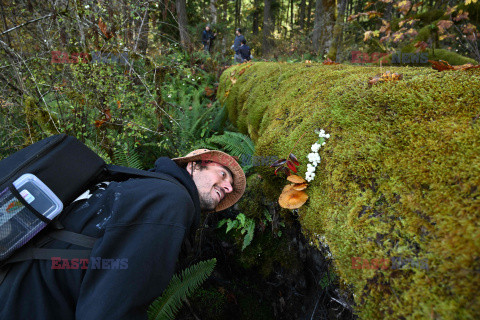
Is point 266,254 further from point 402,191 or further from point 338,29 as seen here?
point 338,29

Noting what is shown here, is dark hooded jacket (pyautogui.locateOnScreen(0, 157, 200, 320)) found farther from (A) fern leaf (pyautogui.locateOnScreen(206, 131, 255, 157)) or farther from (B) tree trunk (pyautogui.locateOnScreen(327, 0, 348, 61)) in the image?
(B) tree trunk (pyautogui.locateOnScreen(327, 0, 348, 61))

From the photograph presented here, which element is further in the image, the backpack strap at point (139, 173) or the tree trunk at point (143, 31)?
the tree trunk at point (143, 31)

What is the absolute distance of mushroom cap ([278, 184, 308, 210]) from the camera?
1741 millimetres

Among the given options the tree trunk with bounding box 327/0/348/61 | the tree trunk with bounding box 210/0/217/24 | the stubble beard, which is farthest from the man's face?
the tree trunk with bounding box 210/0/217/24

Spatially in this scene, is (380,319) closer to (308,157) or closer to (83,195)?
(308,157)

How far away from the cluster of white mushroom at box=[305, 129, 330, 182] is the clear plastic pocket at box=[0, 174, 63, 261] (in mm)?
1703

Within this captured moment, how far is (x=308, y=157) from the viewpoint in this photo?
1756 millimetres

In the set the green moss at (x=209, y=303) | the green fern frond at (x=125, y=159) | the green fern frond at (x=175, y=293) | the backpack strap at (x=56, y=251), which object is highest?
the backpack strap at (x=56, y=251)

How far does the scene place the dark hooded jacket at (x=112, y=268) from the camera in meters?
1.42

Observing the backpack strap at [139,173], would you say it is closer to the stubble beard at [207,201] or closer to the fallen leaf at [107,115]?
the stubble beard at [207,201]

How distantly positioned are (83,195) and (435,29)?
10.2 m

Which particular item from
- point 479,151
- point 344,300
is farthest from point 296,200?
point 479,151

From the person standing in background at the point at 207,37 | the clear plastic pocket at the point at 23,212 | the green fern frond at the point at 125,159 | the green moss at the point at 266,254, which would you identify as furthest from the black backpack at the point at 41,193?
the person standing in background at the point at 207,37

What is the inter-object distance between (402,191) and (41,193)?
211 centimetres
